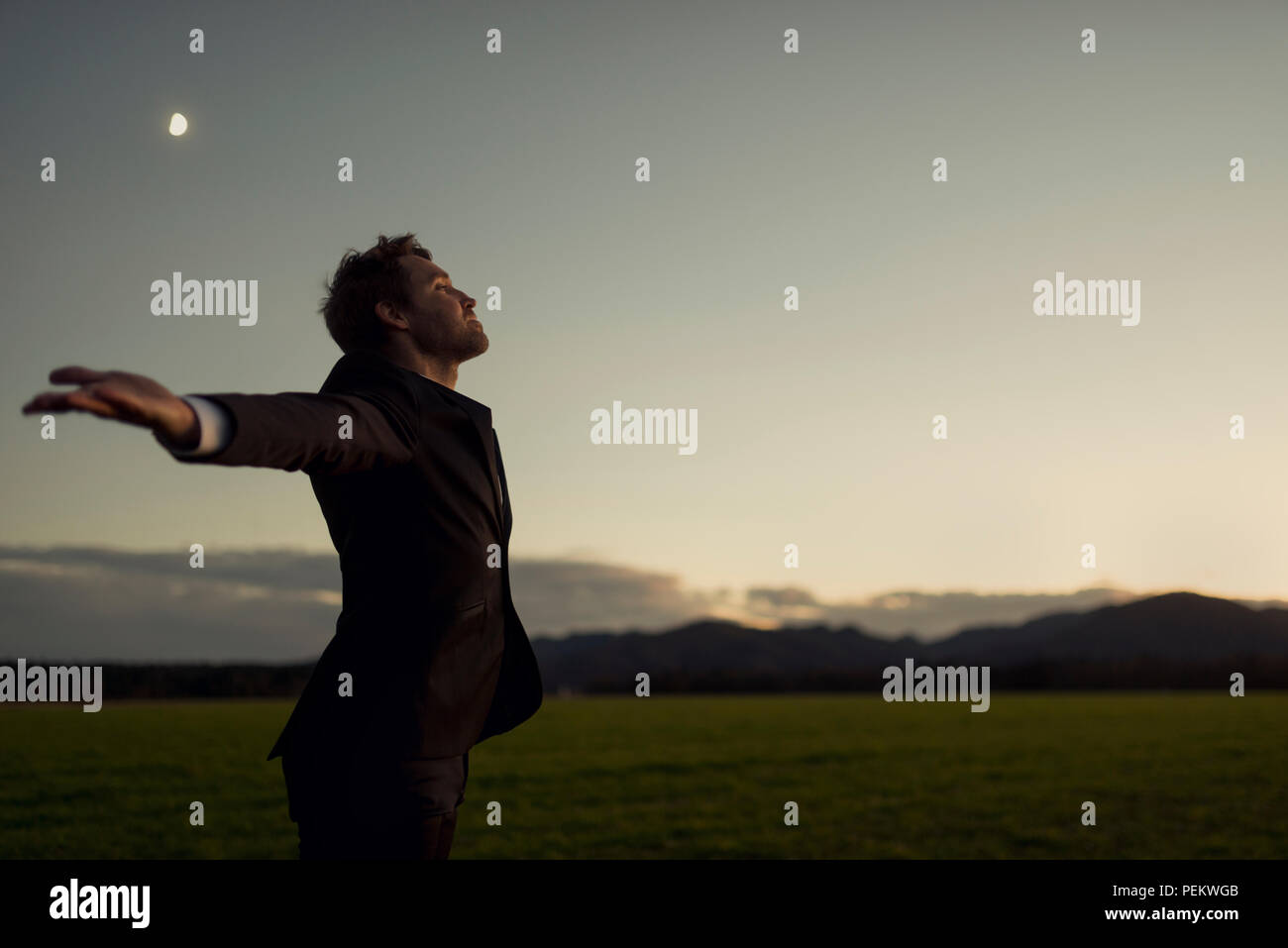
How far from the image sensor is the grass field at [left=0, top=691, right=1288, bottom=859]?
13914 millimetres

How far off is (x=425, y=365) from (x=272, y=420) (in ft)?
3.86

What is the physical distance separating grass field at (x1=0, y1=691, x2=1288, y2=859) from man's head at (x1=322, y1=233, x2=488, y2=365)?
10.8 meters

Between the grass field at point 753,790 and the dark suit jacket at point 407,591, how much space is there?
10600 millimetres

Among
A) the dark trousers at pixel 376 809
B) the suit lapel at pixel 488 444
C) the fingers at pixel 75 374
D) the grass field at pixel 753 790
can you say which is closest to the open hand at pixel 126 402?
the fingers at pixel 75 374

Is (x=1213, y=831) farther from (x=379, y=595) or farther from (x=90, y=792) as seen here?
(x=90, y=792)

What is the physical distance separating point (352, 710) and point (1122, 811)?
52.2 ft

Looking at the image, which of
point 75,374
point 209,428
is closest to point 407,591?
point 209,428

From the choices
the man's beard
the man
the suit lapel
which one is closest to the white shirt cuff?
the man

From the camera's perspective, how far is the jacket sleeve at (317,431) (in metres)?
2.65

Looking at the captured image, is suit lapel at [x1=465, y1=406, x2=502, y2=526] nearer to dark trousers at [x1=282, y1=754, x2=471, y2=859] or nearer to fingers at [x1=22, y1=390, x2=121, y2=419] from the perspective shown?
dark trousers at [x1=282, y1=754, x2=471, y2=859]

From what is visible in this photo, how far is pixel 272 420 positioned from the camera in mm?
2729

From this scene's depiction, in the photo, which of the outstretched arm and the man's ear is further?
the man's ear
